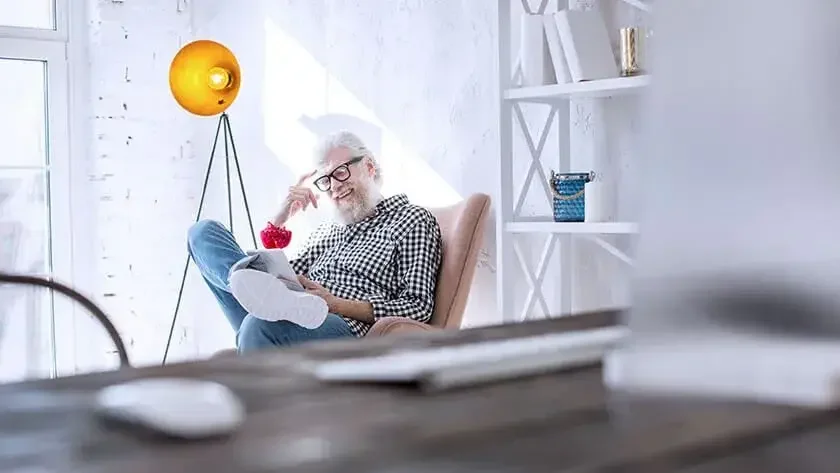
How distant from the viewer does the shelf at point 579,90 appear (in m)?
2.96

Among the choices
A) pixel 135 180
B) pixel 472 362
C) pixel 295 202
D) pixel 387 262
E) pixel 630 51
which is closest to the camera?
pixel 472 362

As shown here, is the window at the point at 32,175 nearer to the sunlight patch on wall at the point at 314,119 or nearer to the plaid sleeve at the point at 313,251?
the sunlight patch on wall at the point at 314,119

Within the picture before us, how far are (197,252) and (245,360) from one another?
2.66m

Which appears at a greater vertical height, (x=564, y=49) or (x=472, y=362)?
(x=564, y=49)

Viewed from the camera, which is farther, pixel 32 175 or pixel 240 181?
pixel 240 181

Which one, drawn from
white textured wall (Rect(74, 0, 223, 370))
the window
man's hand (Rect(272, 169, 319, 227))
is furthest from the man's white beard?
the window

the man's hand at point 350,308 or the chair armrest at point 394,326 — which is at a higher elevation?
the man's hand at point 350,308

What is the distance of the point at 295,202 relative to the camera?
171 inches

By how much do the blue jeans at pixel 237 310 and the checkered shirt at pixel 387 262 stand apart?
141 mm

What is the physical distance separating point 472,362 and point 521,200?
2572 mm

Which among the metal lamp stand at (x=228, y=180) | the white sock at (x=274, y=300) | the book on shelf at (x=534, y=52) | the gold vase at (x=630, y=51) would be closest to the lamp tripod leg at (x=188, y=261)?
the metal lamp stand at (x=228, y=180)

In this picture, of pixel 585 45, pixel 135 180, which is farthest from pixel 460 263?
pixel 135 180

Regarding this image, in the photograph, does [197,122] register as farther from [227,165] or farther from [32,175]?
[32,175]

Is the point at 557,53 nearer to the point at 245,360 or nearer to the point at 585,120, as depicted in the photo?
the point at 585,120
